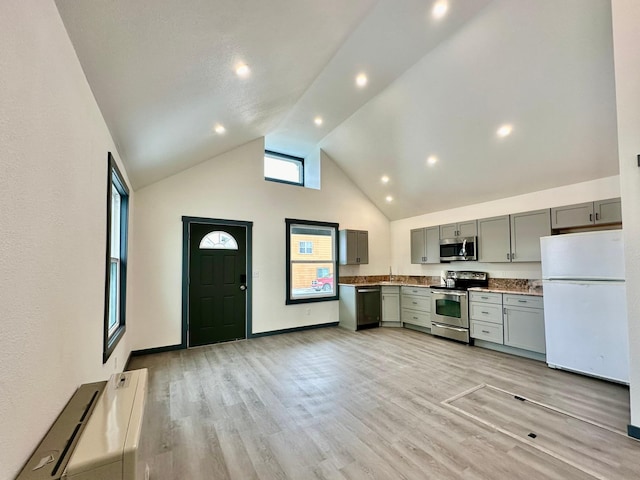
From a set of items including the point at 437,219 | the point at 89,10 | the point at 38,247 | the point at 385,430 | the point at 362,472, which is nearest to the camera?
the point at 38,247

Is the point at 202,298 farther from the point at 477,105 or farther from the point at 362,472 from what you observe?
the point at 477,105

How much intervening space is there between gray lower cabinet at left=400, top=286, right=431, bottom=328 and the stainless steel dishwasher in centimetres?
53

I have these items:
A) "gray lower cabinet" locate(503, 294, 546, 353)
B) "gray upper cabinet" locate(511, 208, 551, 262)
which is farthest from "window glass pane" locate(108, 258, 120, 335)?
"gray upper cabinet" locate(511, 208, 551, 262)

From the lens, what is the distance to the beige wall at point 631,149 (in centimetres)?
223

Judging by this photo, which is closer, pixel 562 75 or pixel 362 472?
pixel 362 472

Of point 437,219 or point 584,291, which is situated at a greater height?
point 437,219

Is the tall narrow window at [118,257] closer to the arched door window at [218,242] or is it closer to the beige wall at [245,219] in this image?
the beige wall at [245,219]

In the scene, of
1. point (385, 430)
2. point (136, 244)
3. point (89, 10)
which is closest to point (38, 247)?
point (89, 10)

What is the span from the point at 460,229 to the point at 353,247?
84.5 inches

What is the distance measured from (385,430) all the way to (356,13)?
353 centimetres

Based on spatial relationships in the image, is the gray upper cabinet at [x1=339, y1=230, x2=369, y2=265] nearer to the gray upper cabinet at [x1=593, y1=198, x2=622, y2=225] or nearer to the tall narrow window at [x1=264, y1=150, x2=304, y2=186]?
the tall narrow window at [x1=264, y1=150, x2=304, y2=186]

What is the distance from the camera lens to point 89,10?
1.32 meters

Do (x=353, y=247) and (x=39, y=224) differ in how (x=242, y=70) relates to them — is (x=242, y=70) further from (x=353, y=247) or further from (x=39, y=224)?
(x=353, y=247)

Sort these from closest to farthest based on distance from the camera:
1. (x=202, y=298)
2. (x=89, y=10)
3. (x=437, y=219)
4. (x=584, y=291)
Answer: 1. (x=89, y=10)
2. (x=584, y=291)
3. (x=202, y=298)
4. (x=437, y=219)
